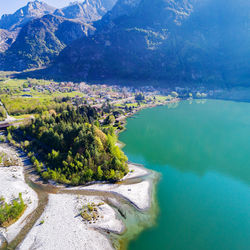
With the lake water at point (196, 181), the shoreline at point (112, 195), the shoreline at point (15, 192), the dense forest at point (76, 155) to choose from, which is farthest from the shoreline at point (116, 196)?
the lake water at point (196, 181)

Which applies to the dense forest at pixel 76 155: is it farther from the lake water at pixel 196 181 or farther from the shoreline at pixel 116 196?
the lake water at pixel 196 181

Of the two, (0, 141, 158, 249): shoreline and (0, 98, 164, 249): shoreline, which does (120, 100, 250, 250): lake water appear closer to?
(0, 98, 164, 249): shoreline

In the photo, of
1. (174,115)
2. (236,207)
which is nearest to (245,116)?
(174,115)

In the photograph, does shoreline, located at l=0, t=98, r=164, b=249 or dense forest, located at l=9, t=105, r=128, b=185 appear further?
dense forest, located at l=9, t=105, r=128, b=185

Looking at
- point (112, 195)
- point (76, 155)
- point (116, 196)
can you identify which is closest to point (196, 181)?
point (116, 196)

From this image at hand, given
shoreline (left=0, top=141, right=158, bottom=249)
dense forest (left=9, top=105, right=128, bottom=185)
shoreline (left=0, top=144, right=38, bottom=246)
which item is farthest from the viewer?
dense forest (left=9, top=105, right=128, bottom=185)

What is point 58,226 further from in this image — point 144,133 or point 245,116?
point 245,116

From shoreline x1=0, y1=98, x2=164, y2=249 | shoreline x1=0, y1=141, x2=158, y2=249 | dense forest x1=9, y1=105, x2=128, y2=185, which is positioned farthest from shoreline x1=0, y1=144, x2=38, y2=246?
dense forest x1=9, y1=105, x2=128, y2=185

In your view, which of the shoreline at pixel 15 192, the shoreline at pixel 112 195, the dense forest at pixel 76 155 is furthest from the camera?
the dense forest at pixel 76 155

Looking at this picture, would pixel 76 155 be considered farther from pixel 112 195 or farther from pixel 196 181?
pixel 196 181
